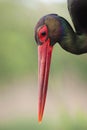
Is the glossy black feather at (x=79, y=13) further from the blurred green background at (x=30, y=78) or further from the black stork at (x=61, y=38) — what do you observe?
the blurred green background at (x=30, y=78)

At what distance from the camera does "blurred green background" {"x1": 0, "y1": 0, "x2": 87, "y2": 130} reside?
14.1 ft

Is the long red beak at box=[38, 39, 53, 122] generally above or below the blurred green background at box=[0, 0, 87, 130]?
above

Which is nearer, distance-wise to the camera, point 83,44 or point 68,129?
point 83,44

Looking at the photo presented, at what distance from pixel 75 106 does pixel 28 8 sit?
1.10 meters

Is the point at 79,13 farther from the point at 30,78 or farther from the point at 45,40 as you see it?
the point at 30,78

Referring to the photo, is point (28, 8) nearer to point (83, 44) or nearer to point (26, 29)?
point (26, 29)

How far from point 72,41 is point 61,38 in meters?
0.03

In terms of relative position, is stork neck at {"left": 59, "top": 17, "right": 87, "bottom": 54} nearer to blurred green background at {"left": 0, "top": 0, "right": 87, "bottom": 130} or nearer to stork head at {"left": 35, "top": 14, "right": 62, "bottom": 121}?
stork head at {"left": 35, "top": 14, "right": 62, "bottom": 121}

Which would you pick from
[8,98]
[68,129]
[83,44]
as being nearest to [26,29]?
[8,98]

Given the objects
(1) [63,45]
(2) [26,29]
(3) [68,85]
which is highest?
(1) [63,45]

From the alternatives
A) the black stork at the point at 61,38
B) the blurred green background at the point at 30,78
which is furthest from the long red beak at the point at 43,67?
the blurred green background at the point at 30,78

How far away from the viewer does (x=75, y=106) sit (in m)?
4.37

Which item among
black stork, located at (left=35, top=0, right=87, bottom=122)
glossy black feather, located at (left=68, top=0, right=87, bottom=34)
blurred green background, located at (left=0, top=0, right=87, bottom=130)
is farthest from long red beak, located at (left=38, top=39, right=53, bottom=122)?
blurred green background, located at (left=0, top=0, right=87, bottom=130)

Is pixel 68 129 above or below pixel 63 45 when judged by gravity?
below
